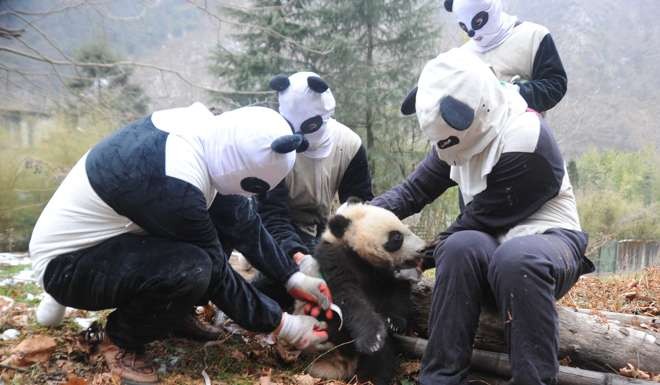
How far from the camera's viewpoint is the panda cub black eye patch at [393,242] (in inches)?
141

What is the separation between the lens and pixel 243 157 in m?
2.74

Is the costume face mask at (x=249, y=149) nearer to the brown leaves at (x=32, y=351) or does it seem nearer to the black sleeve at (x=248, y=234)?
the black sleeve at (x=248, y=234)

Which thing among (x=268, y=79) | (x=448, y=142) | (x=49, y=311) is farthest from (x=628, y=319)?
(x=268, y=79)

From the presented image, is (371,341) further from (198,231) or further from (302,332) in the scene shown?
(198,231)

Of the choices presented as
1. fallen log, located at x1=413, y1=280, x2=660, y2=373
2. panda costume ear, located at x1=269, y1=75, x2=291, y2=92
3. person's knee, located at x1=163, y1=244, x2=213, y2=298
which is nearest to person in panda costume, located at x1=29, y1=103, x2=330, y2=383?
person's knee, located at x1=163, y1=244, x2=213, y2=298

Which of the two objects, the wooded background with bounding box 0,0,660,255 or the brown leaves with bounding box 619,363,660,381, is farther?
the wooded background with bounding box 0,0,660,255

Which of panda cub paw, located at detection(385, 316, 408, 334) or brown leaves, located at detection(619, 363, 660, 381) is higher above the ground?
brown leaves, located at detection(619, 363, 660, 381)

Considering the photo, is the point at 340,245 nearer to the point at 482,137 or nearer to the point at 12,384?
→ the point at 482,137

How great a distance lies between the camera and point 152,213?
2.63 m

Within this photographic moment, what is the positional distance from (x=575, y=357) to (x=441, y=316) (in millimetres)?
973

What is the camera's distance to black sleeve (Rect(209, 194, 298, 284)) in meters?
3.22

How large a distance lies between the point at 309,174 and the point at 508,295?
2271 mm

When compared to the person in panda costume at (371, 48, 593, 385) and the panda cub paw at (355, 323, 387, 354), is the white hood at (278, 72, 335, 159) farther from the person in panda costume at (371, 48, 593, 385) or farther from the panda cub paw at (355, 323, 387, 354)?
the panda cub paw at (355, 323, 387, 354)

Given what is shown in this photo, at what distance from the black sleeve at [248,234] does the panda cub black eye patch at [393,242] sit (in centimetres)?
66
